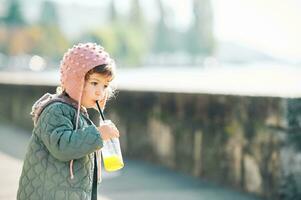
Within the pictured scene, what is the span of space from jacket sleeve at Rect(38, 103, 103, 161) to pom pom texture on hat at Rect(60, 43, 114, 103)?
9 centimetres

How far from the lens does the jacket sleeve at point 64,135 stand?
2582 millimetres

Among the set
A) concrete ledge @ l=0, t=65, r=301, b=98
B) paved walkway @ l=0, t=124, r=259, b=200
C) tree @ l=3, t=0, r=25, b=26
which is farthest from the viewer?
tree @ l=3, t=0, r=25, b=26

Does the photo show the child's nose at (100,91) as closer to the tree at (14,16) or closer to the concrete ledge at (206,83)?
the concrete ledge at (206,83)

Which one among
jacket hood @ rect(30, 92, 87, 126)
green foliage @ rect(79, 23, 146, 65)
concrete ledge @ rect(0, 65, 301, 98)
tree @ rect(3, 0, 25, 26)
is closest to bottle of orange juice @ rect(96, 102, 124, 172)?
jacket hood @ rect(30, 92, 87, 126)

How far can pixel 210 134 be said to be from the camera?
583 centimetres

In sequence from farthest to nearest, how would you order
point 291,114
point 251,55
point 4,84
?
point 251,55 → point 4,84 → point 291,114

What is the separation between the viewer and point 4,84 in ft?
42.8

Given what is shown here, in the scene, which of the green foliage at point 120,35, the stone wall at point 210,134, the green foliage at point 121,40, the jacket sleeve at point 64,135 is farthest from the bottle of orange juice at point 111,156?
the green foliage at point 121,40

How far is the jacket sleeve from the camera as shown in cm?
258

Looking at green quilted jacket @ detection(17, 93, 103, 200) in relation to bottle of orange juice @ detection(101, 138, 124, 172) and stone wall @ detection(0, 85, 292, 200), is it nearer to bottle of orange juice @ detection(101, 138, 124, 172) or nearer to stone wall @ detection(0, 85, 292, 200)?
bottle of orange juice @ detection(101, 138, 124, 172)

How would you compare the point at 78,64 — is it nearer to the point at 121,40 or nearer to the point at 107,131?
the point at 107,131

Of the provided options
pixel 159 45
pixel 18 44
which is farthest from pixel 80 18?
pixel 18 44

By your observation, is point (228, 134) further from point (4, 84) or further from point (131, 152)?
point (4, 84)

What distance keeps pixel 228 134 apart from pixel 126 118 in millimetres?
2253
